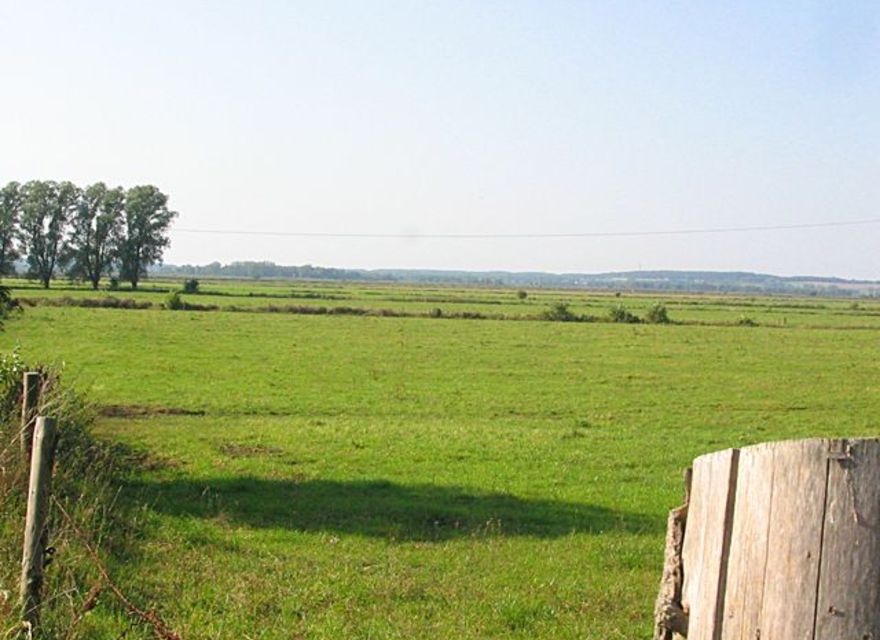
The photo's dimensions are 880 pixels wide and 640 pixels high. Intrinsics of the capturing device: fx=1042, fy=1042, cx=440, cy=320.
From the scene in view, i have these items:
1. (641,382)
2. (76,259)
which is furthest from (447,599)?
(76,259)

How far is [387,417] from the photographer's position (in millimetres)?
25375

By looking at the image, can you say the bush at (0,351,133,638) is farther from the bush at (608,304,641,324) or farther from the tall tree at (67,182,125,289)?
the tall tree at (67,182,125,289)

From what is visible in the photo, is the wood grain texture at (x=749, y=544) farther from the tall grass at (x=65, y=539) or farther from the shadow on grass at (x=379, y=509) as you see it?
the shadow on grass at (x=379, y=509)

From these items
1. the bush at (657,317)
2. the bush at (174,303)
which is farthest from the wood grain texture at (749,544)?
the bush at (657,317)

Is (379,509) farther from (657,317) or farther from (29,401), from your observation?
(657,317)

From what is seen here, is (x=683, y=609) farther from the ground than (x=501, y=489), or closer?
farther from the ground

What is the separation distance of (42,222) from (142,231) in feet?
39.0

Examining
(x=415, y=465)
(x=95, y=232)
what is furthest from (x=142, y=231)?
(x=415, y=465)

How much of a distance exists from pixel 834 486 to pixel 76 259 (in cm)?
12902

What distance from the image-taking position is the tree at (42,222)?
393ft

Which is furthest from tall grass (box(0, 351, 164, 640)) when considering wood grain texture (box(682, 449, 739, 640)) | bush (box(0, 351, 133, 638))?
wood grain texture (box(682, 449, 739, 640))

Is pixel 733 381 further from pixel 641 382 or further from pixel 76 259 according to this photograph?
pixel 76 259

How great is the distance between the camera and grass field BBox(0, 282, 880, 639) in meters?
8.50

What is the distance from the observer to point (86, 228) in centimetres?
12412
